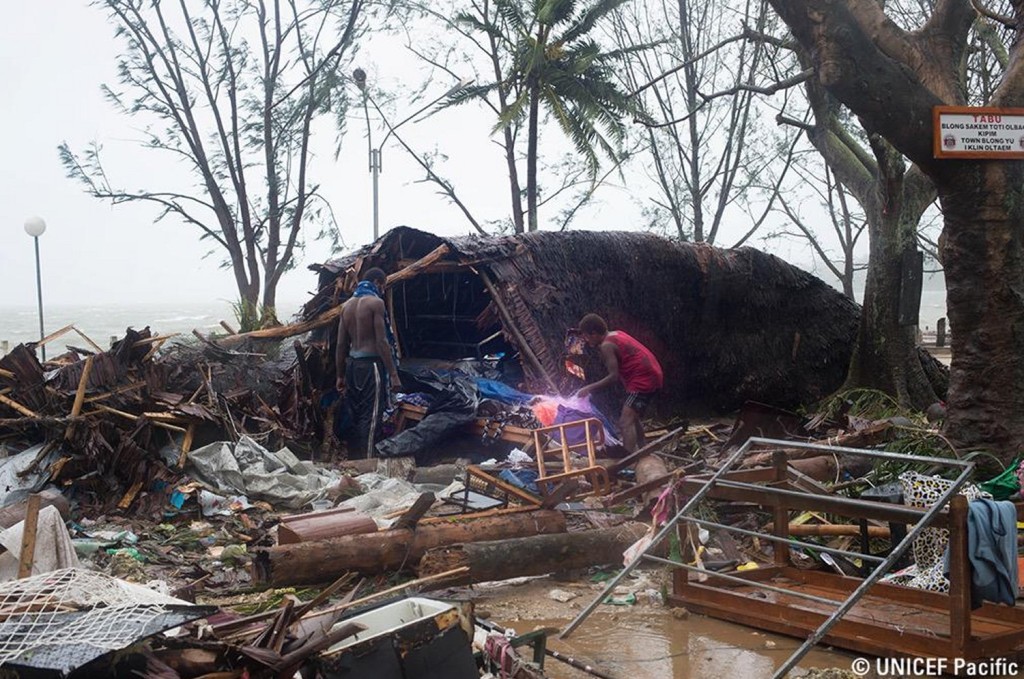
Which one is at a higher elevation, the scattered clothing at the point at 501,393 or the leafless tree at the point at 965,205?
the leafless tree at the point at 965,205

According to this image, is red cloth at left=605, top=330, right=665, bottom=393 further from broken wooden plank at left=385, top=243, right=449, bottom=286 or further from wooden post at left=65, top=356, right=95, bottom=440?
wooden post at left=65, top=356, right=95, bottom=440

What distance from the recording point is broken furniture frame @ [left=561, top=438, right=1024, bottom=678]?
13.4ft

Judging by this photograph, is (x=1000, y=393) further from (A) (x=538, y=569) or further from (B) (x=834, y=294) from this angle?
(B) (x=834, y=294)

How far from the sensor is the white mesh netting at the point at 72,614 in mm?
3037

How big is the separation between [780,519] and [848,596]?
654mm

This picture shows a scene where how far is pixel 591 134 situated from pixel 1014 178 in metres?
12.4

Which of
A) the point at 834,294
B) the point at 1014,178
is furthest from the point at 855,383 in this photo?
the point at 1014,178

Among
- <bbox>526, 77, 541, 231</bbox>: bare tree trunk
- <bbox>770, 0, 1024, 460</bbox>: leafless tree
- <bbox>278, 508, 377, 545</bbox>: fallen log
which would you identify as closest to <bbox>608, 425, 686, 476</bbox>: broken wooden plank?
<bbox>770, 0, 1024, 460</bbox>: leafless tree

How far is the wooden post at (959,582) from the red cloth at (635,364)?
196 inches

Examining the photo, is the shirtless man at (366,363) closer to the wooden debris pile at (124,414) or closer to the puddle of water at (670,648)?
the wooden debris pile at (124,414)

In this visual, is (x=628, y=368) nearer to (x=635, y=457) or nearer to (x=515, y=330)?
(x=635, y=457)

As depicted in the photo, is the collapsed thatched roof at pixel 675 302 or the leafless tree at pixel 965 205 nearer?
the leafless tree at pixel 965 205

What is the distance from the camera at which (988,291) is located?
700 centimetres

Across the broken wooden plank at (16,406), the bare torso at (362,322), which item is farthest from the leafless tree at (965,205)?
the broken wooden plank at (16,406)
